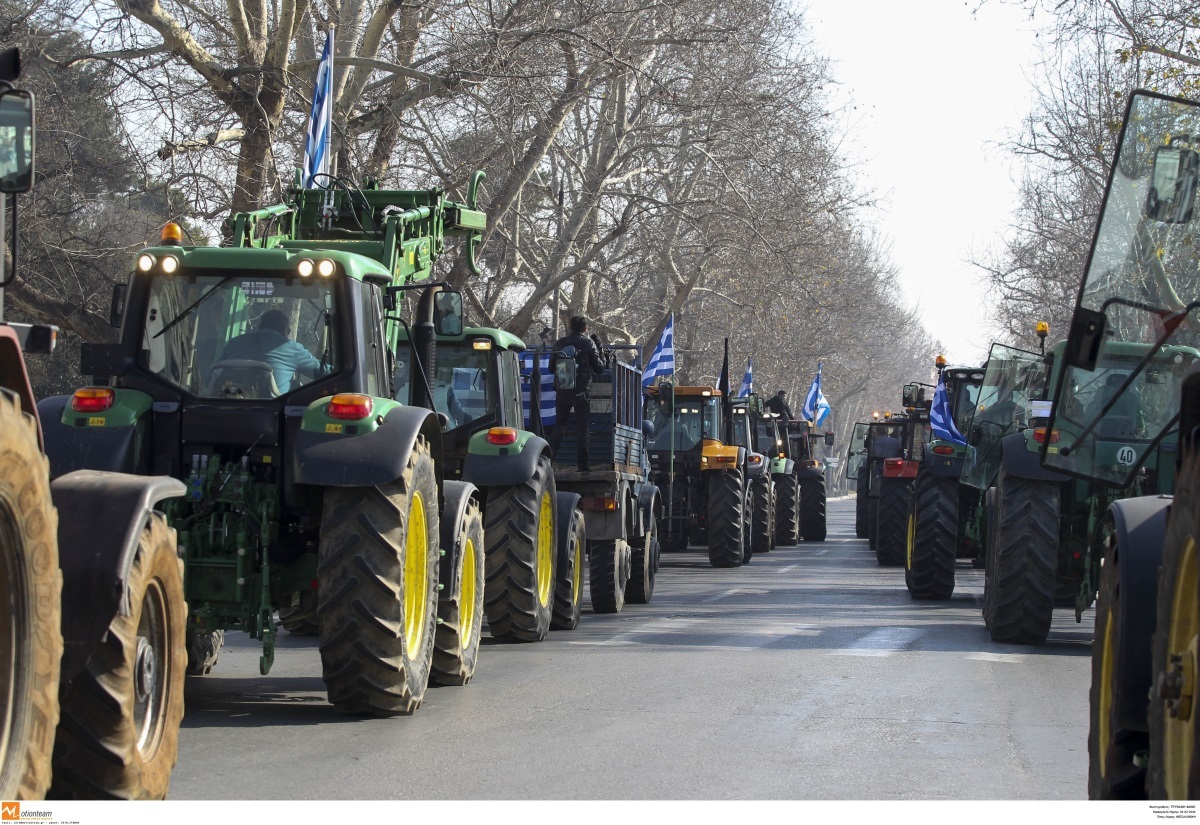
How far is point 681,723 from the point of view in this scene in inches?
315

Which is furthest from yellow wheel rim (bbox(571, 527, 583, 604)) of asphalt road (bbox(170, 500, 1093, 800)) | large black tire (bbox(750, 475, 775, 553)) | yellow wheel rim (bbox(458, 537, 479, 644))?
large black tire (bbox(750, 475, 775, 553))

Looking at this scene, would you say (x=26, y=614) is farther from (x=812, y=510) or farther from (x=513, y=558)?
(x=812, y=510)

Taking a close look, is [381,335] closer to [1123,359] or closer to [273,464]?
[273,464]

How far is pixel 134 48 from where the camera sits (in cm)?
1853

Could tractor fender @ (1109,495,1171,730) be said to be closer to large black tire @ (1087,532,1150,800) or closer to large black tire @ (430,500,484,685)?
large black tire @ (1087,532,1150,800)

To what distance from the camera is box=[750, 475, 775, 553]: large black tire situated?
91.2 feet

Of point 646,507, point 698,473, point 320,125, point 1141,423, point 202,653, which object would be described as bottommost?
point 202,653

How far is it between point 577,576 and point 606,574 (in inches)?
53.4

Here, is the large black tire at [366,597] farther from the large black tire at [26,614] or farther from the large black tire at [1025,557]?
the large black tire at [1025,557]

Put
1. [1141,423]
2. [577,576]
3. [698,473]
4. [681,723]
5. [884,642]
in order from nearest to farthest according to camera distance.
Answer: [1141,423] → [681,723] → [884,642] → [577,576] → [698,473]

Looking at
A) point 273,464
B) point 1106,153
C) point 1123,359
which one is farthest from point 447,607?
point 1106,153

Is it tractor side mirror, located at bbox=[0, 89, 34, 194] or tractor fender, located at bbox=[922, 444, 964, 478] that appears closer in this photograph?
tractor side mirror, located at bbox=[0, 89, 34, 194]

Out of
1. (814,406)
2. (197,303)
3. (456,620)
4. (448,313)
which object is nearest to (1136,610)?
(456,620)

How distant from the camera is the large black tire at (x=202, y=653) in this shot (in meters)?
9.38
